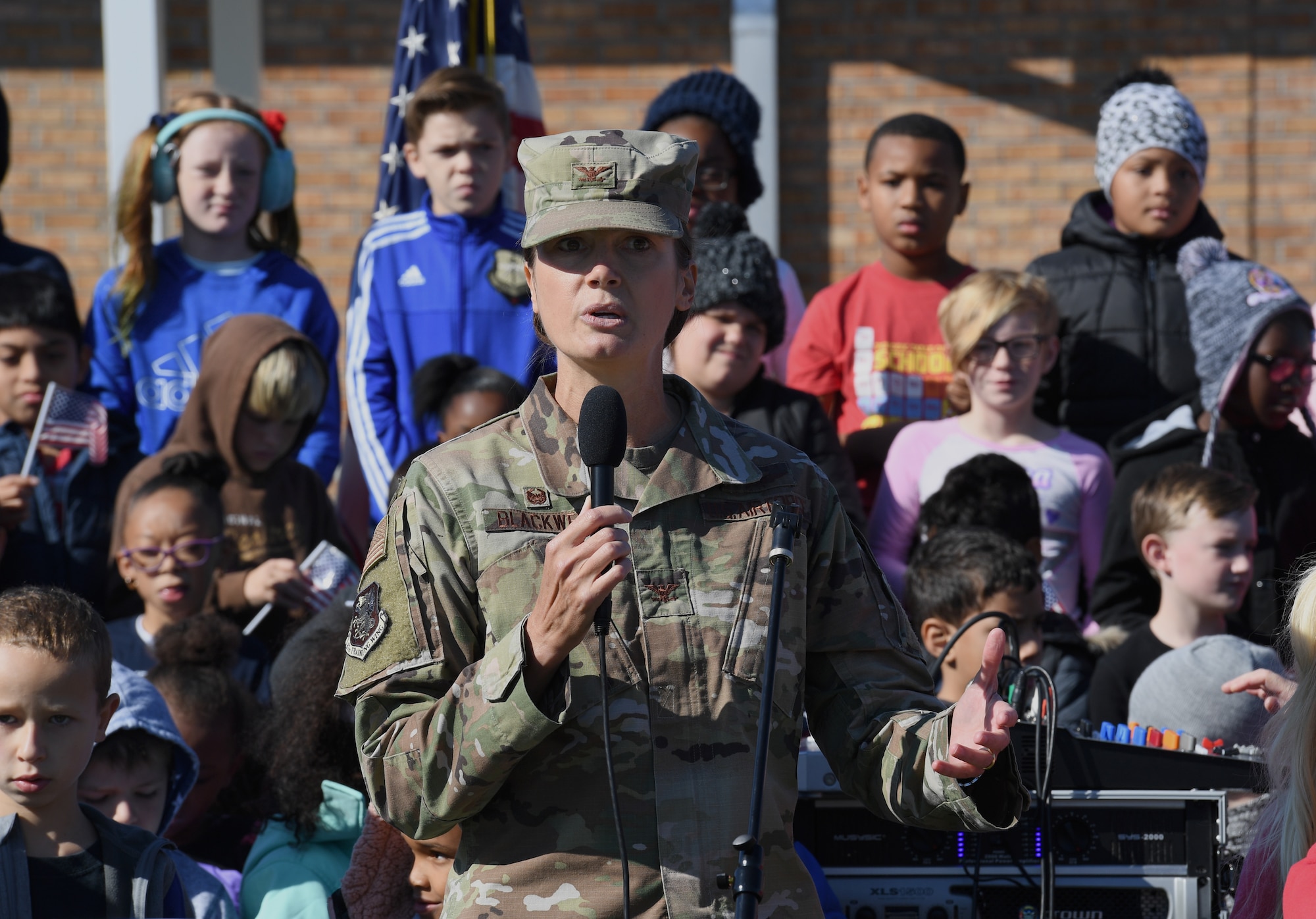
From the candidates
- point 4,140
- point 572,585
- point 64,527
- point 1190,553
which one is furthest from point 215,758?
point 4,140

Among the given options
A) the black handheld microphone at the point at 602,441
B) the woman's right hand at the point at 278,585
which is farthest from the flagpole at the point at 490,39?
the black handheld microphone at the point at 602,441

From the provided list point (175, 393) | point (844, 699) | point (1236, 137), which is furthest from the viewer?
point (1236, 137)

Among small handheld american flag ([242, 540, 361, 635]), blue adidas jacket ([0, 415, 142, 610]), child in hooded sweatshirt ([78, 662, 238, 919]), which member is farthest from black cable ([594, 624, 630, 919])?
blue adidas jacket ([0, 415, 142, 610])

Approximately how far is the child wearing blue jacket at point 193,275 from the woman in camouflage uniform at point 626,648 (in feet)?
11.7

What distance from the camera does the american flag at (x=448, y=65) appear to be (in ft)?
22.6

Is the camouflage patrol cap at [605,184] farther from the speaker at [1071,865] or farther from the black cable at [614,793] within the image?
the speaker at [1071,865]

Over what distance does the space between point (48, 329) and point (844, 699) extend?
382 cm

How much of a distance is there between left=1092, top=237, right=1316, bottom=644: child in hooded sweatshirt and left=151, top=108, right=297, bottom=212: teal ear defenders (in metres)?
3.04

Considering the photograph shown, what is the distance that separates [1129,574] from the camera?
5.05m

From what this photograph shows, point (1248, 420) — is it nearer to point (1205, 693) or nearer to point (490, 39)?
point (1205, 693)

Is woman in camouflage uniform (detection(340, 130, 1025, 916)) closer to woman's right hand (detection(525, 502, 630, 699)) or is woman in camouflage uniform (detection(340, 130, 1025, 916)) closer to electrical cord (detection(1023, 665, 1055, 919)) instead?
woman's right hand (detection(525, 502, 630, 699))

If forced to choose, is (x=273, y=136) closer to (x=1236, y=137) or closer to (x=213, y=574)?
(x=213, y=574)

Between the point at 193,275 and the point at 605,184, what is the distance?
4.04 metres

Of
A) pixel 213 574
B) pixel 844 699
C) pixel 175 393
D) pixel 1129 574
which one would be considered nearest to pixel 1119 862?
pixel 844 699
